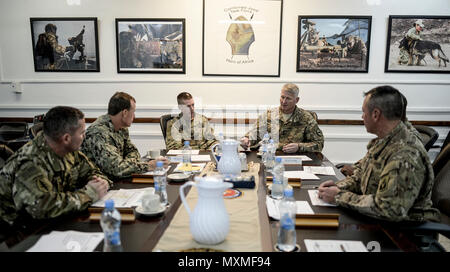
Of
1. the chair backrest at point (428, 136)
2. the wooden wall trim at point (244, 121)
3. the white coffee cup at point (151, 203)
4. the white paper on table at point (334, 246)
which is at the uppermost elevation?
the chair backrest at point (428, 136)

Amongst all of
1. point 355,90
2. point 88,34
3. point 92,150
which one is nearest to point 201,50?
point 88,34

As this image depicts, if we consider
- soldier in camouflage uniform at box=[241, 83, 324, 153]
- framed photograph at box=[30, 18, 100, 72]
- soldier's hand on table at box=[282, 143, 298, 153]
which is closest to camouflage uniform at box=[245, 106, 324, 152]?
soldier in camouflage uniform at box=[241, 83, 324, 153]

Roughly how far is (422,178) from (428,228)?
21 centimetres

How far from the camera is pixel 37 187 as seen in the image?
4.53 ft

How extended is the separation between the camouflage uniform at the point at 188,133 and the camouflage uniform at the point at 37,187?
1.51m

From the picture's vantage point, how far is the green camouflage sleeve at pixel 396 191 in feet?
4.50

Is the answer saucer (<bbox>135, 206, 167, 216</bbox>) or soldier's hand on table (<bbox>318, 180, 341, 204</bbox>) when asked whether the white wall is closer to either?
soldier's hand on table (<bbox>318, 180, 341, 204</bbox>)

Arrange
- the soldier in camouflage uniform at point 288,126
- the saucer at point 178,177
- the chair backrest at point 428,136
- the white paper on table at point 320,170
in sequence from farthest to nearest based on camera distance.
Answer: the soldier in camouflage uniform at point 288,126 < the chair backrest at point 428,136 < the white paper on table at point 320,170 < the saucer at point 178,177

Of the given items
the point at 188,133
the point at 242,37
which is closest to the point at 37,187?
the point at 188,133

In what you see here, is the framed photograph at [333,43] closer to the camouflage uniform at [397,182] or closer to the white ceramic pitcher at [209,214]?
the camouflage uniform at [397,182]

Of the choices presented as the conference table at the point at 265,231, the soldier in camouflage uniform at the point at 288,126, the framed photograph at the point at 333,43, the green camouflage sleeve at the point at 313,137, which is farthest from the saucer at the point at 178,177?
Result: the framed photograph at the point at 333,43

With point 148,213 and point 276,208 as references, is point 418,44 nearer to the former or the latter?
point 276,208

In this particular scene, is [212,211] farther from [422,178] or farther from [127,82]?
[127,82]

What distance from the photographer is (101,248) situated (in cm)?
112
